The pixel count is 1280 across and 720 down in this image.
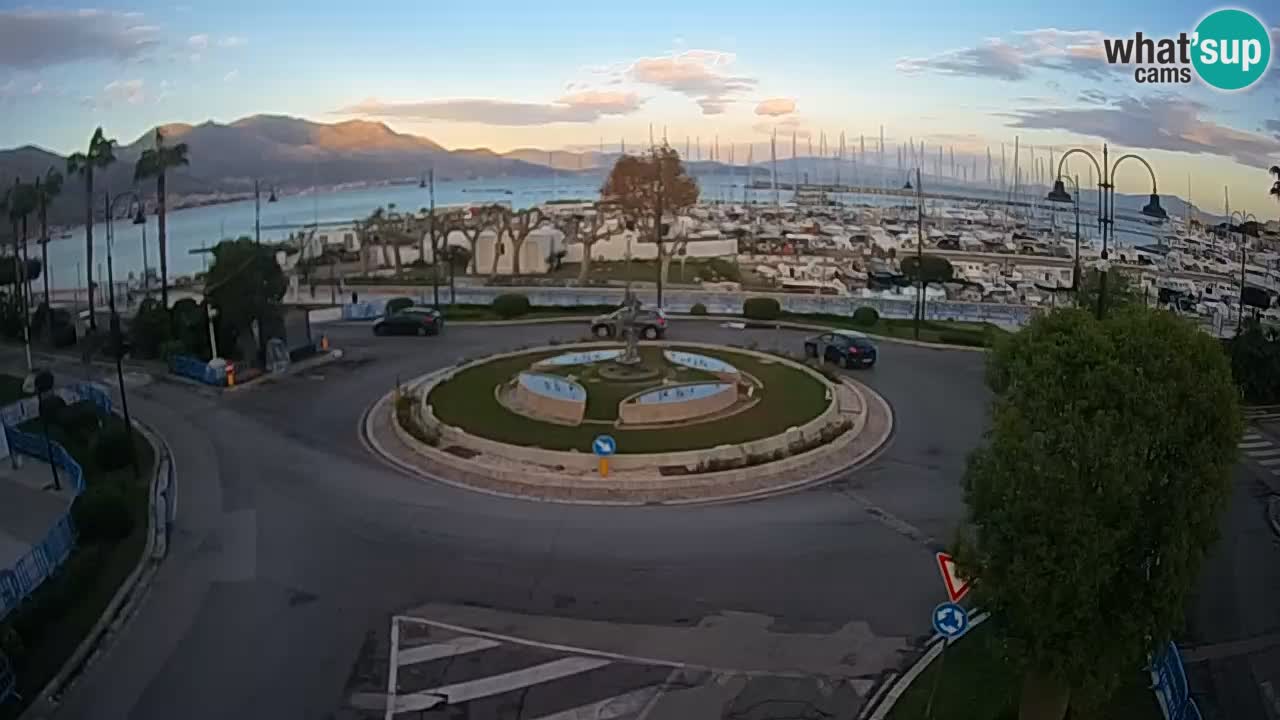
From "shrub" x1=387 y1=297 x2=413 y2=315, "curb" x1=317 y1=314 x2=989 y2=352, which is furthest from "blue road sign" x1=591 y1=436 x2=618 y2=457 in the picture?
"shrub" x1=387 y1=297 x2=413 y2=315

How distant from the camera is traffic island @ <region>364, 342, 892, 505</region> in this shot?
2172 centimetres

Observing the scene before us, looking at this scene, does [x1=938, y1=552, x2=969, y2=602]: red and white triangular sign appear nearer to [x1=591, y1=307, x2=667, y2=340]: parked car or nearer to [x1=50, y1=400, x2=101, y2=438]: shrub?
[x1=50, y1=400, x2=101, y2=438]: shrub

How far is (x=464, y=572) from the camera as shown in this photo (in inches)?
677

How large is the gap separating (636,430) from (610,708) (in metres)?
12.1

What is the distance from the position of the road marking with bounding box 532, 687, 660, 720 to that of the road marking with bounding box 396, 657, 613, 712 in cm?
83

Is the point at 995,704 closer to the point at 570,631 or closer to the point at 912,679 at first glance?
the point at 912,679

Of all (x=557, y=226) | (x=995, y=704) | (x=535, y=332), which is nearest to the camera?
(x=995, y=704)

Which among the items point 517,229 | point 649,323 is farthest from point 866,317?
point 517,229

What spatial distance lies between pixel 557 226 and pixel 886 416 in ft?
170

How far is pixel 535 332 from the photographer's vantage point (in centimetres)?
4103

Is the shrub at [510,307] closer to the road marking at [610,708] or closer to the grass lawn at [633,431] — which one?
the grass lawn at [633,431]

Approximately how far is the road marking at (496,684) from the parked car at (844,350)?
69.2ft

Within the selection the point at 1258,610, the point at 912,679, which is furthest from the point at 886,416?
the point at 912,679

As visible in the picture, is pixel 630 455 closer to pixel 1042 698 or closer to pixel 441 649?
pixel 441 649
